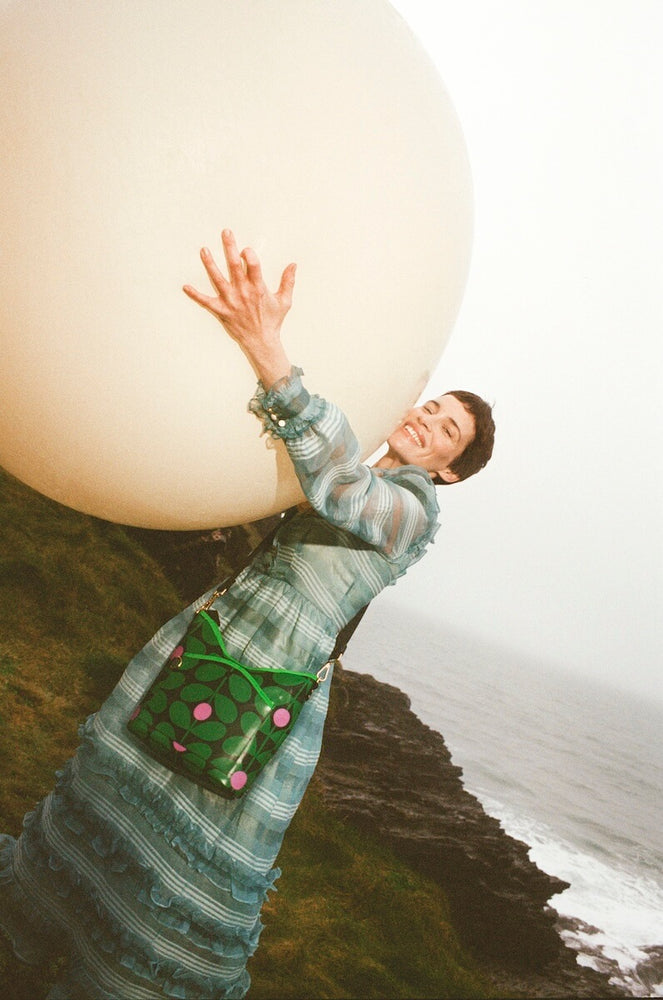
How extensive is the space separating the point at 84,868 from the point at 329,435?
2.70 feet

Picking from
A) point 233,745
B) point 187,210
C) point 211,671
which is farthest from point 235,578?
point 187,210

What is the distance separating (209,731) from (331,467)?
1.53 feet

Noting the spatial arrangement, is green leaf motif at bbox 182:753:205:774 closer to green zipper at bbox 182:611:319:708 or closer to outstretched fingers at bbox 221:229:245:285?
green zipper at bbox 182:611:319:708

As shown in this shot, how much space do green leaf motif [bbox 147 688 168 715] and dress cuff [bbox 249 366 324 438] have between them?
18.7 inches

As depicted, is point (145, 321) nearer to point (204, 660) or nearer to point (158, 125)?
point (158, 125)

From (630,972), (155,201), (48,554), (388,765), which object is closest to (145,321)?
(155,201)

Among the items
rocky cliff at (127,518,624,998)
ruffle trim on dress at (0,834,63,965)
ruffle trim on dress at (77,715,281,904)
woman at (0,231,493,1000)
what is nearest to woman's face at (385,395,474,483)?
woman at (0,231,493,1000)

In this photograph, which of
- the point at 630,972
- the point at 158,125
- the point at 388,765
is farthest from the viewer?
the point at 388,765

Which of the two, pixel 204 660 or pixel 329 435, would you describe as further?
pixel 204 660

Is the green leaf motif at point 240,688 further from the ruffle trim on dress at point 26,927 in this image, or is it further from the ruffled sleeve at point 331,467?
the ruffle trim on dress at point 26,927

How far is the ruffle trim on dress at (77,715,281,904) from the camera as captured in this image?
38.8 inches

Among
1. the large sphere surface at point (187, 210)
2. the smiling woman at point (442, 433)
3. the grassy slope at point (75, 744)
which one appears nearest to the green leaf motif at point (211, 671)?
the large sphere surface at point (187, 210)

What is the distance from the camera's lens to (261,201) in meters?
0.91

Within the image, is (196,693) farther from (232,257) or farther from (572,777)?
(572,777)
